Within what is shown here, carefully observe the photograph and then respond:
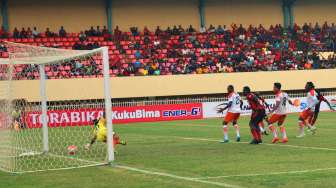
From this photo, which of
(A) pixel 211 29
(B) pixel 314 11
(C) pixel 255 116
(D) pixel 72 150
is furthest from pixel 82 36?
(D) pixel 72 150

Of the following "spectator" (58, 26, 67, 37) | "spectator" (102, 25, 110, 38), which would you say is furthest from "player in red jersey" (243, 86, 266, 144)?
"spectator" (102, 25, 110, 38)

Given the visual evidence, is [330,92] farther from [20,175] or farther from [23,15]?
[20,175]

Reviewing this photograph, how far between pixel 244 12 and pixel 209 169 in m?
43.0

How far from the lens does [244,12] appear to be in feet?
185

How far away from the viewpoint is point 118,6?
52562 millimetres

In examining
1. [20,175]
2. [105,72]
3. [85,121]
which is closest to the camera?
[20,175]

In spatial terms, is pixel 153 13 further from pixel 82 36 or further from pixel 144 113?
pixel 144 113

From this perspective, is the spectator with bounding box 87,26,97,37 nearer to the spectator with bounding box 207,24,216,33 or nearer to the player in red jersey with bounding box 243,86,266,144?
the spectator with bounding box 207,24,216,33

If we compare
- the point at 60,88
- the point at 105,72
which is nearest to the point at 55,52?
the point at 105,72

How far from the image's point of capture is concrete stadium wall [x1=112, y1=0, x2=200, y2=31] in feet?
173

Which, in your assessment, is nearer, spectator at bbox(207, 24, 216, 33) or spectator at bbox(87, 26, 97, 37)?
spectator at bbox(87, 26, 97, 37)

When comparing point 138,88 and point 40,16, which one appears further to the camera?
point 40,16

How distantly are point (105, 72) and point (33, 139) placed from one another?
9.28m

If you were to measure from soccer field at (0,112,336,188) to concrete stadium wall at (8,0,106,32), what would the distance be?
30.1 metres
